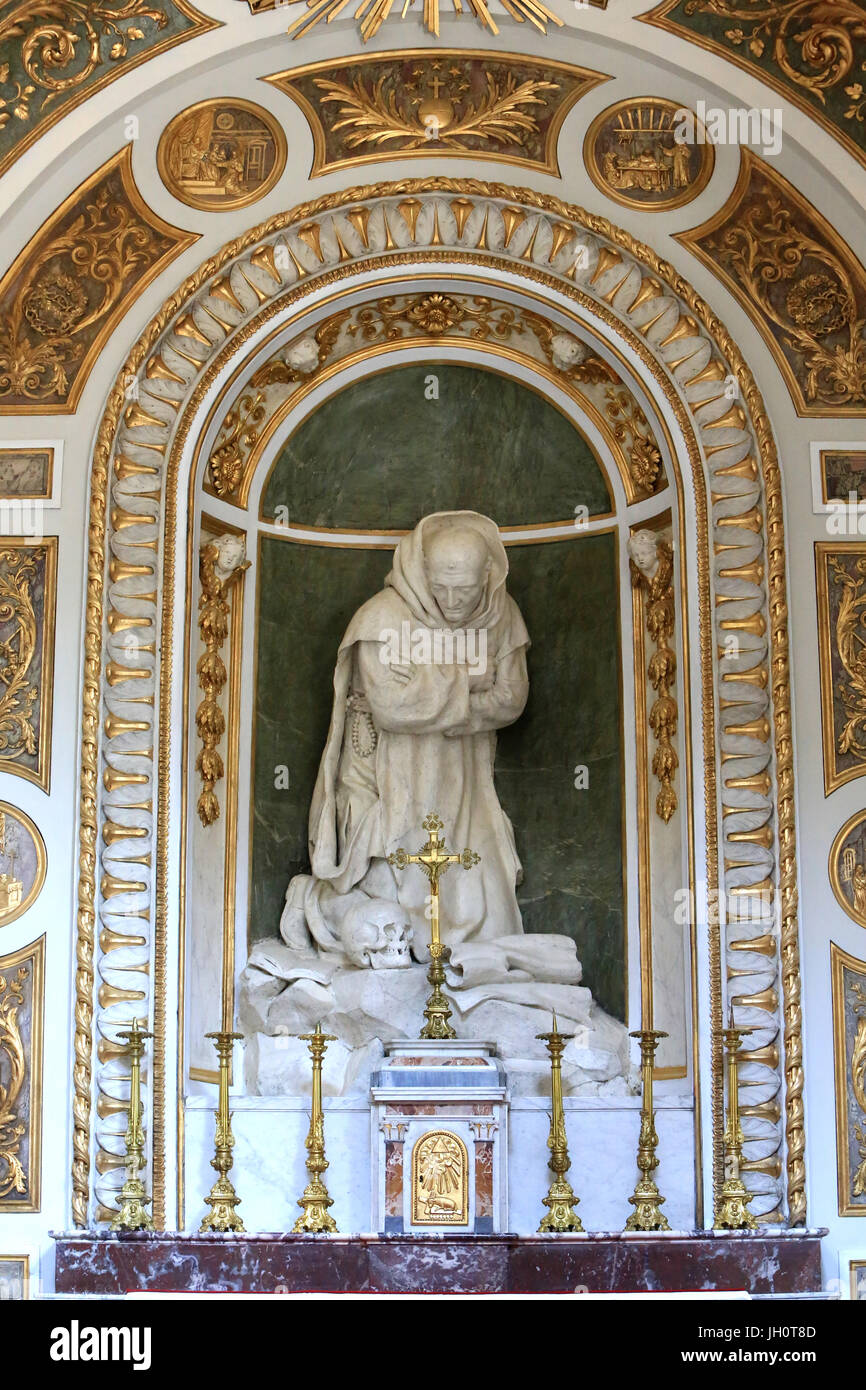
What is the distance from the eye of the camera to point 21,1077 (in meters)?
9.58

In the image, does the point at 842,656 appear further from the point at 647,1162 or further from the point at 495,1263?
the point at 495,1263

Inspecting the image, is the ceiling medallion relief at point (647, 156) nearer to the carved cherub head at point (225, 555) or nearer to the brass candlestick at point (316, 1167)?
the carved cherub head at point (225, 555)

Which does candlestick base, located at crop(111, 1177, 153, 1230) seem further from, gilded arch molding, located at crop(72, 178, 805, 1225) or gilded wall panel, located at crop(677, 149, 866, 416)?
gilded wall panel, located at crop(677, 149, 866, 416)

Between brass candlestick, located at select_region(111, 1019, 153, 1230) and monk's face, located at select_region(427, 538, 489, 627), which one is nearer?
brass candlestick, located at select_region(111, 1019, 153, 1230)

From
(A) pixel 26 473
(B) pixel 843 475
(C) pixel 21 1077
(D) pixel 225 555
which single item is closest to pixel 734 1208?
(C) pixel 21 1077

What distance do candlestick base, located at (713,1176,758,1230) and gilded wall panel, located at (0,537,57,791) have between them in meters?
3.65

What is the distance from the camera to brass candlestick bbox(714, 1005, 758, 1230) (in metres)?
8.95

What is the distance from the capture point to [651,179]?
1057cm

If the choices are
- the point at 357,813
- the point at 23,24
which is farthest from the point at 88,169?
the point at 357,813

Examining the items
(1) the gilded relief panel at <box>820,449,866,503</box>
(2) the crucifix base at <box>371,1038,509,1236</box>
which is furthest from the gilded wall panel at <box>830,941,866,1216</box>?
(1) the gilded relief panel at <box>820,449,866,503</box>

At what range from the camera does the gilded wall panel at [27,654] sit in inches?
391

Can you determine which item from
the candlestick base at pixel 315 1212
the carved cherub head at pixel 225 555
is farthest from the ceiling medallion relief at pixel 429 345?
the candlestick base at pixel 315 1212

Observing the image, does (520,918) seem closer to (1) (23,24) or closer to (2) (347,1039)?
(2) (347,1039)

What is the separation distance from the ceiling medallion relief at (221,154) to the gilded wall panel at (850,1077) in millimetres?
4760
